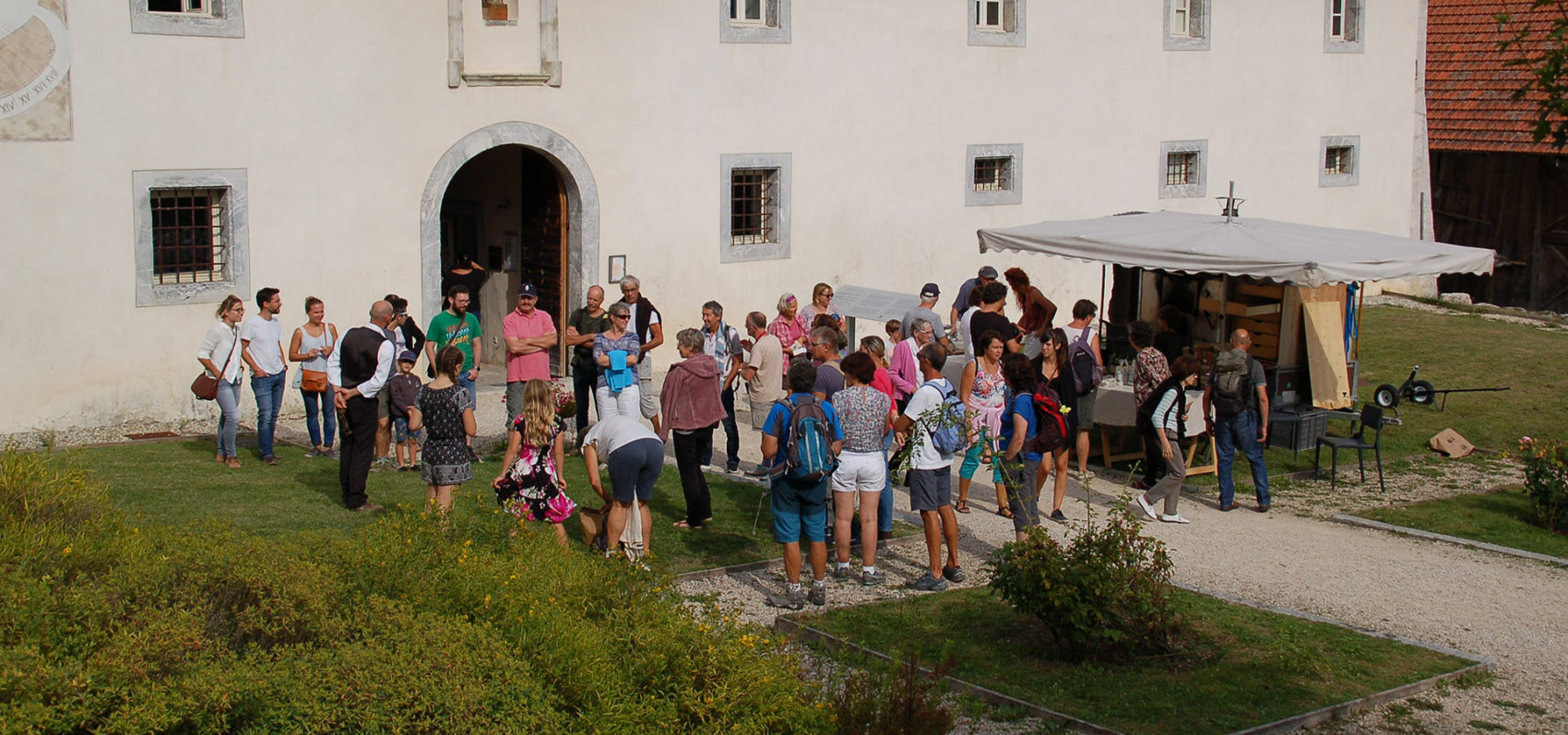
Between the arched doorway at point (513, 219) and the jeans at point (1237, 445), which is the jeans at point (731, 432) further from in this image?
the arched doorway at point (513, 219)

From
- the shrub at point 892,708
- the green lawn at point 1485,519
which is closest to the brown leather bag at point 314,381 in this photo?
the shrub at point 892,708

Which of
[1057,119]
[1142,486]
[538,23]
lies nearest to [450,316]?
[538,23]

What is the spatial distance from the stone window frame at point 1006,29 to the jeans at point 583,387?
897 centimetres

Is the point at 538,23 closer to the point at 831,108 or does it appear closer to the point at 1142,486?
the point at 831,108

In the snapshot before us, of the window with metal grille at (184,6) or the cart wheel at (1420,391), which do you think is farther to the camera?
the cart wheel at (1420,391)

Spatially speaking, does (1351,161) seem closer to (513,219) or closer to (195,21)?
(513,219)

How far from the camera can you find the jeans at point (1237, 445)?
11.9 metres

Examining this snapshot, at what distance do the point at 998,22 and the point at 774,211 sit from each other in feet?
14.5

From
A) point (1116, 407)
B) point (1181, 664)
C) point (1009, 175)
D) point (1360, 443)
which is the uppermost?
point (1009, 175)

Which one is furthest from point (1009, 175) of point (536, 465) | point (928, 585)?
point (536, 465)

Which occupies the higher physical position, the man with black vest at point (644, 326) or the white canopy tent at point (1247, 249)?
the white canopy tent at point (1247, 249)

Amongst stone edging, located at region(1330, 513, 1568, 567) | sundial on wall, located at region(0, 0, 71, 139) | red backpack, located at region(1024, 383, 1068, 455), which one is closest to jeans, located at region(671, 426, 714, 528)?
red backpack, located at region(1024, 383, 1068, 455)

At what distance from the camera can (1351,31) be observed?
2342 cm

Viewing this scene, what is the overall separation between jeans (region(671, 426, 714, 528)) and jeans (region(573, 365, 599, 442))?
79.9 inches
